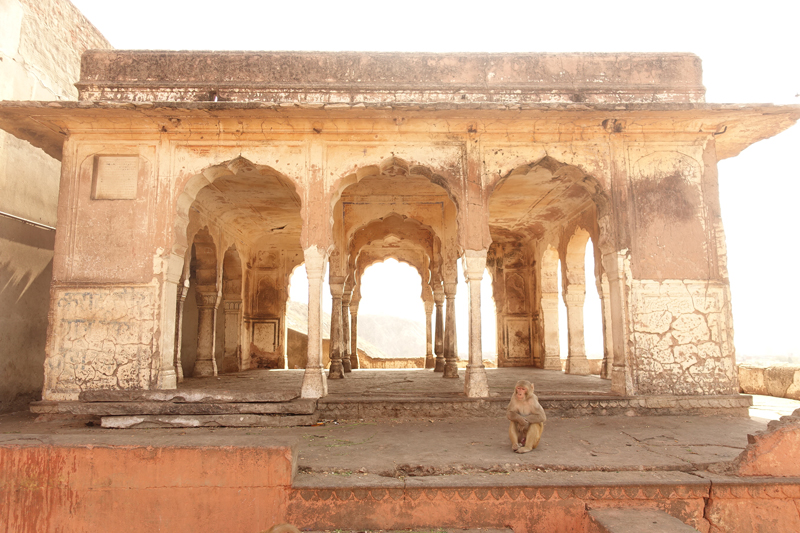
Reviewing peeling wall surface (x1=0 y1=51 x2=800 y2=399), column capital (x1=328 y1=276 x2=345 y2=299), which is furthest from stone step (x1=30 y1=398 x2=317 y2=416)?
column capital (x1=328 y1=276 x2=345 y2=299)

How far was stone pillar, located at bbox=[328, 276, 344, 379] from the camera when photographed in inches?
408

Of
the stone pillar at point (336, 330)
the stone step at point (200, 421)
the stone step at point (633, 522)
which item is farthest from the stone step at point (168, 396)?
the stone pillar at point (336, 330)

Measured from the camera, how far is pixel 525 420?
464 centimetres

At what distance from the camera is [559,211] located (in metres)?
11.5

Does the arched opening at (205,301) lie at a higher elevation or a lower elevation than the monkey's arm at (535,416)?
higher

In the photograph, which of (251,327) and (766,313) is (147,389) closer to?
(251,327)

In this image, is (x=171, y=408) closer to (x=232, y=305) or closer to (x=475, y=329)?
(x=475, y=329)

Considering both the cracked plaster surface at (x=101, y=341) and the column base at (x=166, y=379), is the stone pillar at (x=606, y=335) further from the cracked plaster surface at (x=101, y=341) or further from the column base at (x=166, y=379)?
the cracked plaster surface at (x=101, y=341)

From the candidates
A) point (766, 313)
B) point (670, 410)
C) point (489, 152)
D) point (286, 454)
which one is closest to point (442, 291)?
point (489, 152)

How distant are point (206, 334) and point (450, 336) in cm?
562

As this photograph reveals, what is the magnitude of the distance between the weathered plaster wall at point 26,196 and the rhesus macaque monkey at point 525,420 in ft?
25.6

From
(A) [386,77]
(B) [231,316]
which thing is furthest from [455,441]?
(B) [231,316]

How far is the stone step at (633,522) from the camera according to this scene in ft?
11.1

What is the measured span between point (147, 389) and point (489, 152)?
571cm
